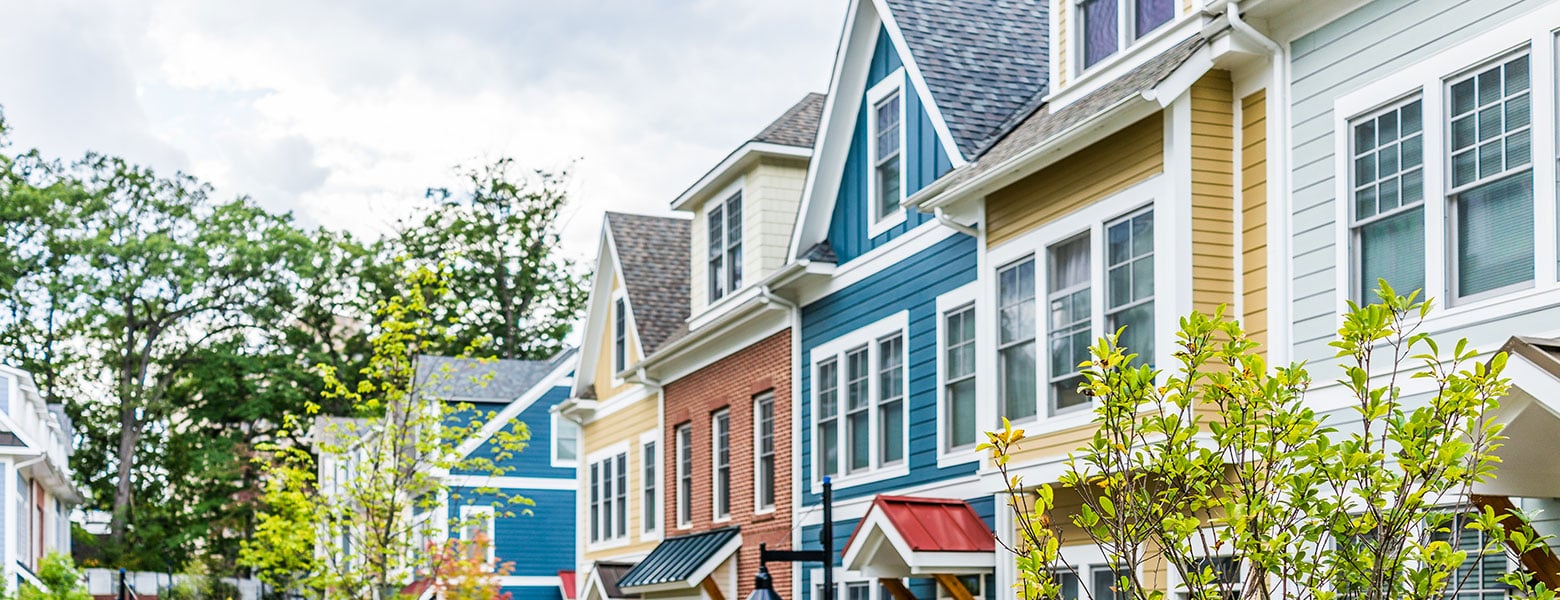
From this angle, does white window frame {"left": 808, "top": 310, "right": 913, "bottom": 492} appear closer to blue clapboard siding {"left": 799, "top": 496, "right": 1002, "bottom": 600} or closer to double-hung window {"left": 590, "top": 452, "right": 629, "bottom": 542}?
blue clapboard siding {"left": 799, "top": 496, "right": 1002, "bottom": 600}

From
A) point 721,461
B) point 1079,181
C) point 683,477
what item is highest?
point 1079,181

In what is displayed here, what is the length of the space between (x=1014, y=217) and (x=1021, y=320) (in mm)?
936

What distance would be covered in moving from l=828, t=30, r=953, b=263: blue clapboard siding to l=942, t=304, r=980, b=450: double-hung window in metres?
1.20

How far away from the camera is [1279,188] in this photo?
12.0 metres

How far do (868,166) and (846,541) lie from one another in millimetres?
4132

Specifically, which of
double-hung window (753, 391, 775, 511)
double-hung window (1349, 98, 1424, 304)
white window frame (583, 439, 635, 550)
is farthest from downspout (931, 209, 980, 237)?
white window frame (583, 439, 635, 550)

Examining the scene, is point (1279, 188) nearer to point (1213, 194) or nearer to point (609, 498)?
point (1213, 194)

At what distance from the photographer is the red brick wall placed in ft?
69.6

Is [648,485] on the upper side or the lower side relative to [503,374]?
lower

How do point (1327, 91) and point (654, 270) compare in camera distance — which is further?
point (654, 270)

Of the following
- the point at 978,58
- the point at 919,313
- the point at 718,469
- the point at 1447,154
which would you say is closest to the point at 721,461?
the point at 718,469

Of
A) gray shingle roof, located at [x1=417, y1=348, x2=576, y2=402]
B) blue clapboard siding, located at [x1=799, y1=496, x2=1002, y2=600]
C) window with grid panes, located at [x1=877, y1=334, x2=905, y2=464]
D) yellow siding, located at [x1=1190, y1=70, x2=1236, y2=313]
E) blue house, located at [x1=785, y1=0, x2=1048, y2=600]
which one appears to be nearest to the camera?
yellow siding, located at [x1=1190, y1=70, x2=1236, y2=313]

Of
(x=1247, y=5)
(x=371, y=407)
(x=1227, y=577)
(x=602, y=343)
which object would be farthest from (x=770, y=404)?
(x=1227, y=577)

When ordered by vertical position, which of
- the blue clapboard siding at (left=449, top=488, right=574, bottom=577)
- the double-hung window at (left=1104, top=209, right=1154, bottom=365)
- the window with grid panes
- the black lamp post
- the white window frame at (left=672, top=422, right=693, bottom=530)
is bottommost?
the blue clapboard siding at (left=449, top=488, right=574, bottom=577)
